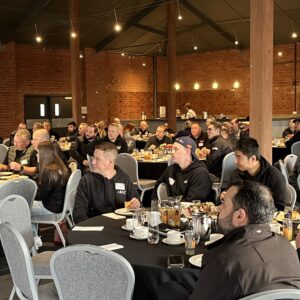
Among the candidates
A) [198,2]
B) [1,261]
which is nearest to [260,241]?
[1,261]

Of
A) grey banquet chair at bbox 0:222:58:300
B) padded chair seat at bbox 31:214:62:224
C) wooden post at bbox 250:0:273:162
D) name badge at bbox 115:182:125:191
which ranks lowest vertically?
padded chair seat at bbox 31:214:62:224

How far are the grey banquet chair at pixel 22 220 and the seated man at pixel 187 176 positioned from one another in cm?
143

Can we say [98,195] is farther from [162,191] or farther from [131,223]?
[131,223]

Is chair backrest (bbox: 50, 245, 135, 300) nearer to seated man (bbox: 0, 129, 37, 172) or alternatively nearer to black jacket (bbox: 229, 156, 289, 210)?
black jacket (bbox: 229, 156, 289, 210)

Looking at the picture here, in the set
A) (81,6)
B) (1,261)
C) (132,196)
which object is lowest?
(1,261)

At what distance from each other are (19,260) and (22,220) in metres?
0.88

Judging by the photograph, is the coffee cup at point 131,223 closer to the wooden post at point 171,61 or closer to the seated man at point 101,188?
the seated man at point 101,188

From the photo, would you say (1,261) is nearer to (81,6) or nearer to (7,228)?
(7,228)

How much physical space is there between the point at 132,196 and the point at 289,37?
47.1 ft

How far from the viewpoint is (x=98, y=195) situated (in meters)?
4.32

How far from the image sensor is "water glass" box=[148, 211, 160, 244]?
3121 millimetres

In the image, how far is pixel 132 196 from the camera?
4.52m

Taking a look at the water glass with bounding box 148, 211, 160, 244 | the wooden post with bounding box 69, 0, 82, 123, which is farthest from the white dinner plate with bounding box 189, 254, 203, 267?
the wooden post with bounding box 69, 0, 82, 123

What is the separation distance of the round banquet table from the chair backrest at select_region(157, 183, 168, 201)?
3.79 feet
